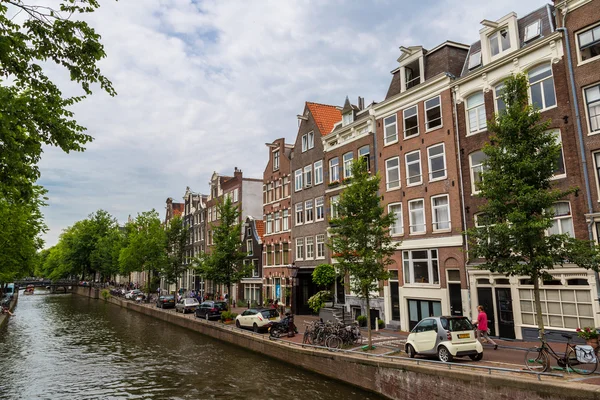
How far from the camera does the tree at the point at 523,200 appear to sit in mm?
14234

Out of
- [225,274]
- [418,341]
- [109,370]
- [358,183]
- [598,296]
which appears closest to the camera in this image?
[418,341]

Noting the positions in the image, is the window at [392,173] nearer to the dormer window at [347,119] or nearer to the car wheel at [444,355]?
the dormer window at [347,119]

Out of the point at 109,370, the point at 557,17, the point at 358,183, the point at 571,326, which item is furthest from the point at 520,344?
the point at 109,370

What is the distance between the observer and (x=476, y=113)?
23984 millimetres

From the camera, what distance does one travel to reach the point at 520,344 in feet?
63.2

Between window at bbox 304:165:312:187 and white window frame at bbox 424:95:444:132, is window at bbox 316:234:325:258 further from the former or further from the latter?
white window frame at bbox 424:95:444:132

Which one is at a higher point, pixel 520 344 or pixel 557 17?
pixel 557 17

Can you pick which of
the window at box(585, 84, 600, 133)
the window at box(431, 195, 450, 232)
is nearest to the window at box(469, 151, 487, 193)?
the window at box(431, 195, 450, 232)

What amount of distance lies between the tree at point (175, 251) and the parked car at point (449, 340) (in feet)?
141

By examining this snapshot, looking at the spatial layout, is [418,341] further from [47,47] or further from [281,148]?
[281,148]

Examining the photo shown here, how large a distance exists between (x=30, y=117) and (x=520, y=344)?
20785 mm

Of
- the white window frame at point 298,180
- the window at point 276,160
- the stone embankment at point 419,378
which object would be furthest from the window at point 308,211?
the stone embankment at point 419,378

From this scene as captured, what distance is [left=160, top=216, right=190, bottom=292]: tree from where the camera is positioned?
5459 cm

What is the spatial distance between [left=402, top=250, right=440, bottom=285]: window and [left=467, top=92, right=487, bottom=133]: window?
7.61 meters
